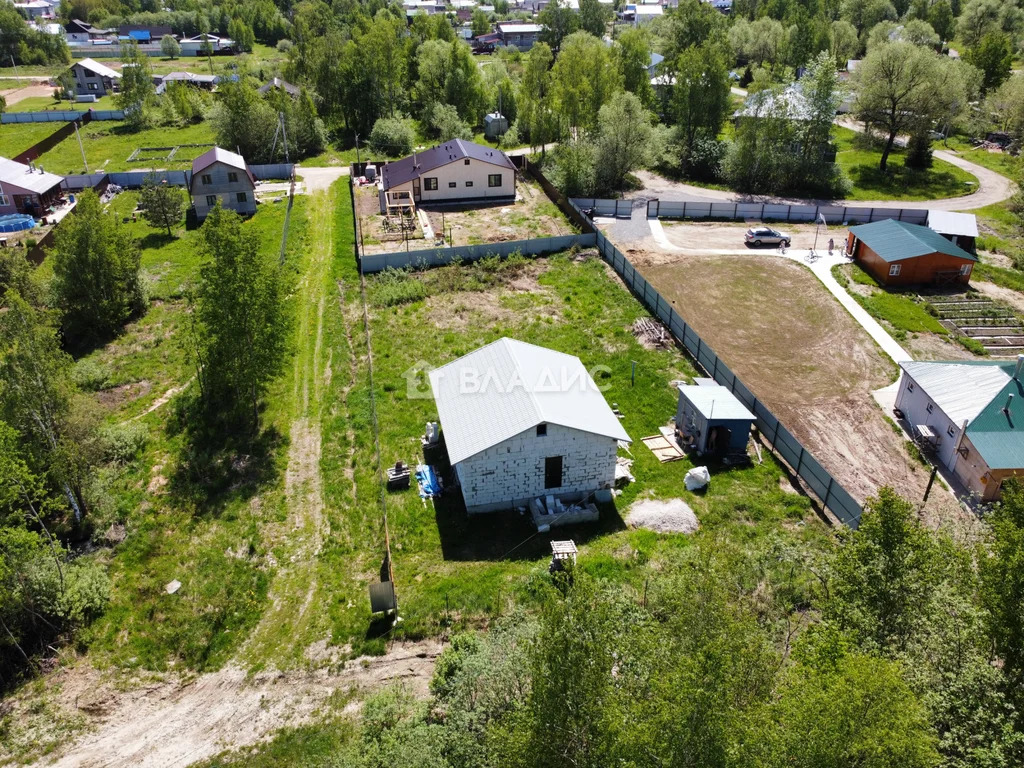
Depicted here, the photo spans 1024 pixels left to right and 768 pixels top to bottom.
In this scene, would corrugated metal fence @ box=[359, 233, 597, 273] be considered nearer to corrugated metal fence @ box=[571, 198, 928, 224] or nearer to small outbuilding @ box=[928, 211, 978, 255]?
corrugated metal fence @ box=[571, 198, 928, 224]

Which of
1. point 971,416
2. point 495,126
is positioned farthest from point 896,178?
point 971,416

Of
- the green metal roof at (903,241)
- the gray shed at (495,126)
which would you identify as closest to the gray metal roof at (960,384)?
the green metal roof at (903,241)

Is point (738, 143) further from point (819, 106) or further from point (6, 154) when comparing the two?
point (6, 154)

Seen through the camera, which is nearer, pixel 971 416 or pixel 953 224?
pixel 971 416

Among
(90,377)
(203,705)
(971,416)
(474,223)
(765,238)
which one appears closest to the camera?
(203,705)

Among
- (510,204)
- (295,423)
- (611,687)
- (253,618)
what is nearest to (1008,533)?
(611,687)

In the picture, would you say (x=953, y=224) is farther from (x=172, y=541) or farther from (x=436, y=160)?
(x=172, y=541)

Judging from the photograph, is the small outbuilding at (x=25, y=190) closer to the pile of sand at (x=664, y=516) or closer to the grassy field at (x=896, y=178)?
the pile of sand at (x=664, y=516)
